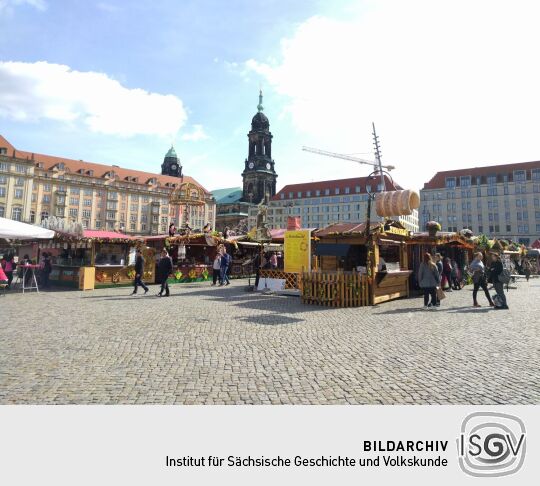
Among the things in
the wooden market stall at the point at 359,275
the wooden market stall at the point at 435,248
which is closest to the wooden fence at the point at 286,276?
the wooden market stall at the point at 359,275

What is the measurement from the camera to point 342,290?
1161cm

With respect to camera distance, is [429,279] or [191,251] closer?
[429,279]

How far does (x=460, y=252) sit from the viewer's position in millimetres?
20969

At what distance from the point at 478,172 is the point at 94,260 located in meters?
88.8

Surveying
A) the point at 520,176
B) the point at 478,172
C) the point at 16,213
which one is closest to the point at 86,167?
the point at 16,213

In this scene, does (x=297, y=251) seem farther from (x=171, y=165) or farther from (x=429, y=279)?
(x=171, y=165)

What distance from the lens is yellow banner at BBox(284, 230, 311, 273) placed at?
14945 mm

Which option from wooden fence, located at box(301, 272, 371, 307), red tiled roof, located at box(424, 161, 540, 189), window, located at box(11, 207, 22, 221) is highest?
red tiled roof, located at box(424, 161, 540, 189)

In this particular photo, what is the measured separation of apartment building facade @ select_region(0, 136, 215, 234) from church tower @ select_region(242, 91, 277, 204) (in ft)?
51.2

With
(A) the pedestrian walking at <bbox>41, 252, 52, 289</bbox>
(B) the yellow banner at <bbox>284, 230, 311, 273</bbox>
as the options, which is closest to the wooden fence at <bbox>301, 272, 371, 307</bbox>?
(B) the yellow banner at <bbox>284, 230, 311, 273</bbox>

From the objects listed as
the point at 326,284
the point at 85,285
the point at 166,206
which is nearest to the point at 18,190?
the point at 166,206

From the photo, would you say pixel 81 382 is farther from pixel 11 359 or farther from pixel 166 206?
pixel 166 206

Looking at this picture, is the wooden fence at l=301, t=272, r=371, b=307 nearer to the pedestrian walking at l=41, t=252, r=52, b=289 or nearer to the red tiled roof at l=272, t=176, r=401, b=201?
the pedestrian walking at l=41, t=252, r=52, b=289

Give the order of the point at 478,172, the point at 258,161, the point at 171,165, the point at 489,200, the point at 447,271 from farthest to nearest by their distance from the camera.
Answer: the point at 171,165, the point at 258,161, the point at 478,172, the point at 489,200, the point at 447,271
